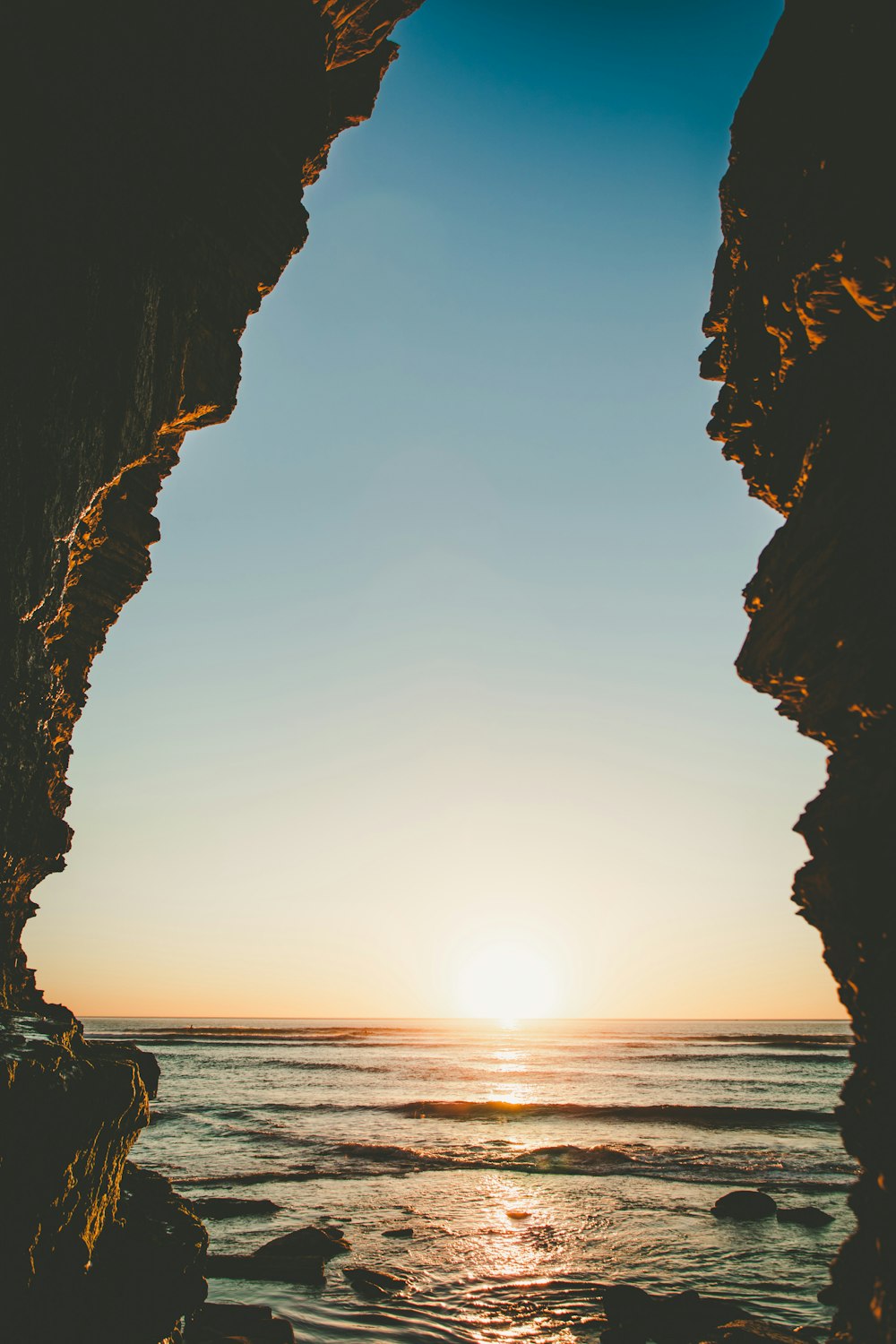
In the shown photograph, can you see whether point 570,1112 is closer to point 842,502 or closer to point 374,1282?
point 374,1282

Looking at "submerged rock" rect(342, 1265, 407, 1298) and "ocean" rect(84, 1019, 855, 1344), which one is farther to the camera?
"submerged rock" rect(342, 1265, 407, 1298)

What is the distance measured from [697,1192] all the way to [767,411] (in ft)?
50.3

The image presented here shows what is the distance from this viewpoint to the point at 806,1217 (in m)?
12.4

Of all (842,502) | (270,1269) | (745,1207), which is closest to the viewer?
(842,502)

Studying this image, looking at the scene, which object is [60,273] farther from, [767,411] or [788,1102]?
[788,1102]

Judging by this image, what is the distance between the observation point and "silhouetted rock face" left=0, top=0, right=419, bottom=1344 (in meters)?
5.01

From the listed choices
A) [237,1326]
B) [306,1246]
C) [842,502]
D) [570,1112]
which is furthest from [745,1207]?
[570,1112]

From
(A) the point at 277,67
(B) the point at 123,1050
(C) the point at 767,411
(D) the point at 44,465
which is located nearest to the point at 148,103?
(A) the point at 277,67

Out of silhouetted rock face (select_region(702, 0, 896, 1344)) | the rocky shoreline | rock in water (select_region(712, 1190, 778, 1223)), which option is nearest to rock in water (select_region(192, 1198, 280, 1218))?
the rocky shoreline

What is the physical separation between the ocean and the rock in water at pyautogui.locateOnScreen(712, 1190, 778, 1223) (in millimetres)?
416

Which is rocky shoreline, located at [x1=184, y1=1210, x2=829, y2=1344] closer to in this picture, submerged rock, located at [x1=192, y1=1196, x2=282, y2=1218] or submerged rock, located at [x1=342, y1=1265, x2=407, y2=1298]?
submerged rock, located at [x1=342, y1=1265, x2=407, y2=1298]

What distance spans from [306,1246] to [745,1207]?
7.69 metres

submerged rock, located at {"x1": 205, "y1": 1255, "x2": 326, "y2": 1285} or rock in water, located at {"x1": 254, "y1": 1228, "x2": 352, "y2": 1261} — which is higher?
submerged rock, located at {"x1": 205, "y1": 1255, "x2": 326, "y2": 1285}

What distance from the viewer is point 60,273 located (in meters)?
5.99
